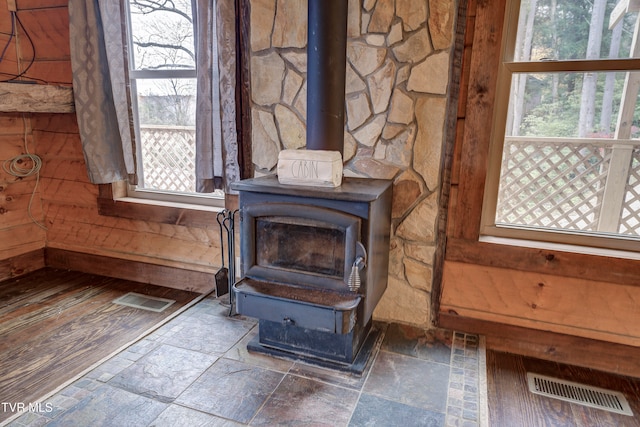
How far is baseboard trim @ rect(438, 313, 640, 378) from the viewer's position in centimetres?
182

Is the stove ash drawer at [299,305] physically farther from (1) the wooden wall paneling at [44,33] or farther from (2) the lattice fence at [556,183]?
(1) the wooden wall paneling at [44,33]

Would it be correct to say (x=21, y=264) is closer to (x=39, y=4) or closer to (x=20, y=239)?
(x=20, y=239)

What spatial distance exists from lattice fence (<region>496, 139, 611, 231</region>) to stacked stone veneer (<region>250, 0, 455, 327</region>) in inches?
28.4

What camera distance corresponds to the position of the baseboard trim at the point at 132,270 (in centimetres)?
263

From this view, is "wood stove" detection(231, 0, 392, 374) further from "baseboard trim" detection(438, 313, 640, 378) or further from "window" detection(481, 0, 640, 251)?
"window" detection(481, 0, 640, 251)

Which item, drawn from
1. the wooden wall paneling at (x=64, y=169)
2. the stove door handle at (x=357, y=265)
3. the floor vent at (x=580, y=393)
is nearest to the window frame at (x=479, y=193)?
the floor vent at (x=580, y=393)

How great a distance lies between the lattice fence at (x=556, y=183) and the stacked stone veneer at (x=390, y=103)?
0.72m

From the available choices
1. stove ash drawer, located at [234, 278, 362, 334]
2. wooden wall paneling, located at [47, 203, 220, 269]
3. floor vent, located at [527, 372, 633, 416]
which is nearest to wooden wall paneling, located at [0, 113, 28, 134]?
wooden wall paneling, located at [47, 203, 220, 269]

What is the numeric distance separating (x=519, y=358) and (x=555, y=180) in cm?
126

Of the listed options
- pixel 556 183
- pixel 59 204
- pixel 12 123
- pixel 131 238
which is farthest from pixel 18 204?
pixel 556 183

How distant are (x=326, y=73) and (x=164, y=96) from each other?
54.2 inches

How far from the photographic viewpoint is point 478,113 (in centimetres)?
185

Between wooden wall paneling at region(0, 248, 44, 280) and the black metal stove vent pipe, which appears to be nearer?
the black metal stove vent pipe

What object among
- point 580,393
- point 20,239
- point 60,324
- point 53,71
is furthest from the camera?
point 20,239
